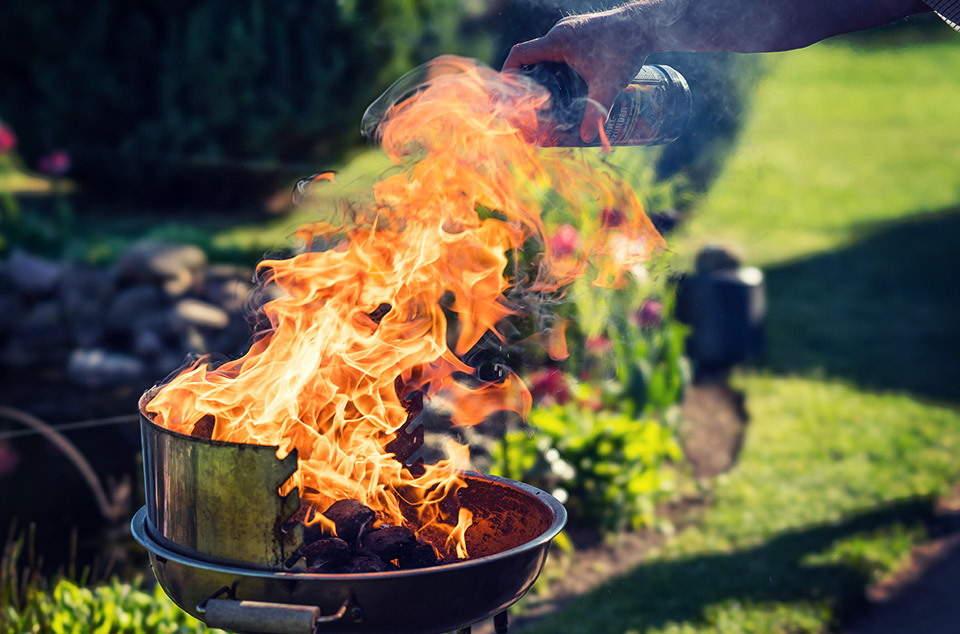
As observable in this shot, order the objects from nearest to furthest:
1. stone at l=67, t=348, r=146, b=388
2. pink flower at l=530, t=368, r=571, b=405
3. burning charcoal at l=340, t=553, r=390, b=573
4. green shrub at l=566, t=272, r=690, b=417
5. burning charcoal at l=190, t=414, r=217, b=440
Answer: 1. burning charcoal at l=340, t=553, r=390, b=573
2. burning charcoal at l=190, t=414, r=217, b=440
3. pink flower at l=530, t=368, r=571, b=405
4. green shrub at l=566, t=272, r=690, b=417
5. stone at l=67, t=348, r=146, b=388

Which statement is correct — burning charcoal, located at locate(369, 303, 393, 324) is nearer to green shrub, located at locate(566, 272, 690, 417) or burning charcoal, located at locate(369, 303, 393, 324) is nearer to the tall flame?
the tall flame

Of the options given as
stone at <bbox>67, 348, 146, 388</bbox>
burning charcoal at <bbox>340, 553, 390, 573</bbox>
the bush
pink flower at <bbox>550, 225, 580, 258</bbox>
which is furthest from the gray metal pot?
the bush

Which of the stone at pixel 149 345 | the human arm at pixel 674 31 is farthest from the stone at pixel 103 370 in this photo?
the human arm at pixel 674 31

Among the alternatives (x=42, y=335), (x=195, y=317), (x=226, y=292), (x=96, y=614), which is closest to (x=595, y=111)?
(x=96, y=614)

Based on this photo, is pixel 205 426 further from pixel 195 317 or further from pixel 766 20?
pixel 195 317

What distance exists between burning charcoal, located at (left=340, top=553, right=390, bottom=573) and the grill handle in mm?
164

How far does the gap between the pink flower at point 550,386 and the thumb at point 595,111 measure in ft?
8.51

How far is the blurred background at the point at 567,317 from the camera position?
4250 millimetres

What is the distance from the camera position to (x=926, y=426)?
6.13 meters

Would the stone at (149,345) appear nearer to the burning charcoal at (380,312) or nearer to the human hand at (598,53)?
the burning charcoal at (380,312)

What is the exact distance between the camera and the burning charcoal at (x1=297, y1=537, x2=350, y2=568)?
2.03 m

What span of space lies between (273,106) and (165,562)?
8483 mm

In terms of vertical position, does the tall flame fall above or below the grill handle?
above

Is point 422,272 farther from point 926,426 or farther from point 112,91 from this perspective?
point 112,91
